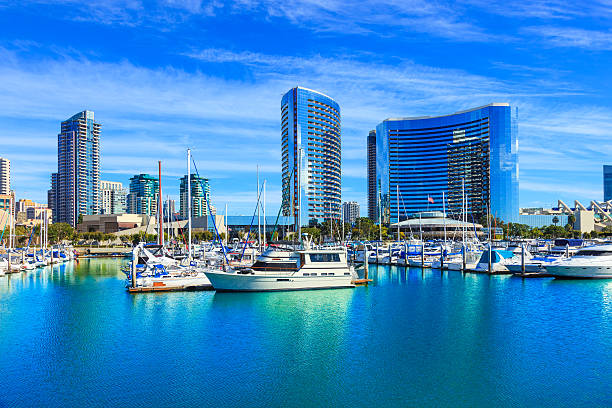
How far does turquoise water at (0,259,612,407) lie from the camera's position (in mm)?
26703

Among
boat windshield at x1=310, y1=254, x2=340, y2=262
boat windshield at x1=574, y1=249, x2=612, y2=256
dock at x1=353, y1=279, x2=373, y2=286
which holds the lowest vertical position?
dock at x1=353, y1=279, x2=373, y2=286

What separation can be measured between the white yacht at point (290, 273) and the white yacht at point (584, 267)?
106ft

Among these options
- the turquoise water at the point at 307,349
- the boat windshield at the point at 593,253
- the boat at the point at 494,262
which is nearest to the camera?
the turquoise water at the point at 307,349

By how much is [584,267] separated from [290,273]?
4318cm

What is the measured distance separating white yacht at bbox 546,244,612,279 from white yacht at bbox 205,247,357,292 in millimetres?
32178

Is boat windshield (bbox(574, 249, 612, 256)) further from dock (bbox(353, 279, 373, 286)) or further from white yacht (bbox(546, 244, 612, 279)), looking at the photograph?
dock (bbox(353, 279, 373, 286))

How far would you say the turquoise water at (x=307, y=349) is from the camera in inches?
1051

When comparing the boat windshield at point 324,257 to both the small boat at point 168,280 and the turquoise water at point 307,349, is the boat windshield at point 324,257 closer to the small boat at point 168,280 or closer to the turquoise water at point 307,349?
the turquoise water at point 307,349

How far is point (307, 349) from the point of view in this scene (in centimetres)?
3541

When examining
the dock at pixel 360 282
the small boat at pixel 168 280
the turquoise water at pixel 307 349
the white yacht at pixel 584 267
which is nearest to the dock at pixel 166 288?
the small boat at pixel 168 280

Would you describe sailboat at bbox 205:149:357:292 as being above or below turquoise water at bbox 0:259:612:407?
above

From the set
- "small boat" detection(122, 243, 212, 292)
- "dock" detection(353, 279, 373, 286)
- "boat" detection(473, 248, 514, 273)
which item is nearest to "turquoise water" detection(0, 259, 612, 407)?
"small boat" detection(122, 243, 212, 292)

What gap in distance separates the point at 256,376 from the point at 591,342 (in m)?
24.7

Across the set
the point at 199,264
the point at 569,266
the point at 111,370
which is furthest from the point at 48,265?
the point at 569,266
